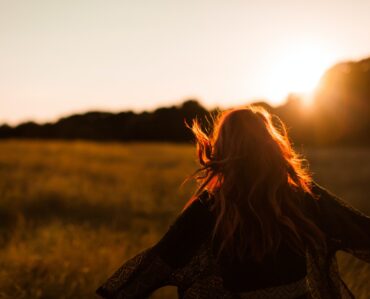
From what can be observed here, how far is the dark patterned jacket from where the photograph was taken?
2301 millimetres

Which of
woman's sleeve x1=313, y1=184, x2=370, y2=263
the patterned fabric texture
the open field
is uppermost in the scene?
Result: woman's sleeve x1=313, y1=184, x2=370, y2=263

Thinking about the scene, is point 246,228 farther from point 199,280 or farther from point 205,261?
point 199,280

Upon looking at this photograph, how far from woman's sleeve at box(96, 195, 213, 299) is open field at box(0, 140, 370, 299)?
1.88m

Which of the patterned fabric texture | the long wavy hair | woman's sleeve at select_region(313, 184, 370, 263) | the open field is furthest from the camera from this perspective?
the open field

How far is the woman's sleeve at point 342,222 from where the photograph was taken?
2.43m

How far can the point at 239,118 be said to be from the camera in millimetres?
2352

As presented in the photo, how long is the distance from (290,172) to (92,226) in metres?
6.18

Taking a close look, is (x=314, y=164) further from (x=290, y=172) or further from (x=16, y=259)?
(x=290, y=172)

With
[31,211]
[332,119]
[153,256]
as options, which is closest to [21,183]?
[31,211]

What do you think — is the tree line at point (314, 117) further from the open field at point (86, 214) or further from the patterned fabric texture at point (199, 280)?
the patterned fabric texture at point (199, 280)

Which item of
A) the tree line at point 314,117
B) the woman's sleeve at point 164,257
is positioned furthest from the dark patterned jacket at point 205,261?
the tree line at point 314,117

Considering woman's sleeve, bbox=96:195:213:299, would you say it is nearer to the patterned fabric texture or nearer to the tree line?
the patterned fabric texture

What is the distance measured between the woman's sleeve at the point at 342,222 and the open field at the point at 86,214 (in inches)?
75.2

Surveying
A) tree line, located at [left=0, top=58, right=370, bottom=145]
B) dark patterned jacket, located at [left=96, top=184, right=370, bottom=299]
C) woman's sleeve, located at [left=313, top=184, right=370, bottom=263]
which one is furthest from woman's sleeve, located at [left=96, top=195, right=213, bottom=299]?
tree line, located at [left=0, top=58, right=370, bottom=145]
